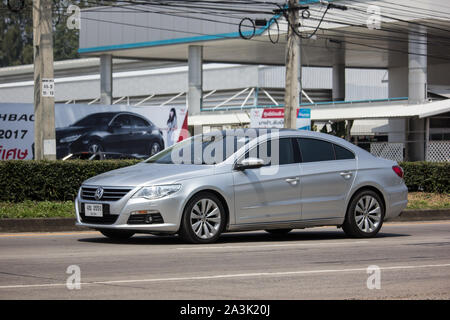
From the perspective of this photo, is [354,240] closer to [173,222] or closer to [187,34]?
[173,222]

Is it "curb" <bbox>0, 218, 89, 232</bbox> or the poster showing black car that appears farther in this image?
the poster showing black car

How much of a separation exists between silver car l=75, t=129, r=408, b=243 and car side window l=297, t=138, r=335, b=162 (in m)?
0.02

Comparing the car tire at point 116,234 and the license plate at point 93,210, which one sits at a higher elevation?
the license plate at point 93,210

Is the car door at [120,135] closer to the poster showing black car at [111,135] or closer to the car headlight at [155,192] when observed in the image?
the poster showing black car at [111,135]

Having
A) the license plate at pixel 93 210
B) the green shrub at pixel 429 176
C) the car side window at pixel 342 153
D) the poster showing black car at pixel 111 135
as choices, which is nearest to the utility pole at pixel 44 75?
the license plate at pixel 93 210

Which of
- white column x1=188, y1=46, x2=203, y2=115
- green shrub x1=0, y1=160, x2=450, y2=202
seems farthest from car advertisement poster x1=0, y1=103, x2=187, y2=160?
white column x1=188, y1=46, x2=203, y2=115

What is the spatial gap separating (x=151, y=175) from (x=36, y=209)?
535 cm

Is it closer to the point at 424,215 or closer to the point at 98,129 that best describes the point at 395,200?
the point at 424,215

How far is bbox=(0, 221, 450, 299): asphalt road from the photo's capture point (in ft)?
25.6

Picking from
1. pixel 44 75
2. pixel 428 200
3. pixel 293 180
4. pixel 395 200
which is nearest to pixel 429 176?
pixel 428 200

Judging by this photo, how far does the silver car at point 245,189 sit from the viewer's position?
11609 millimetres

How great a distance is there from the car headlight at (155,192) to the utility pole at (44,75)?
8.20 meters

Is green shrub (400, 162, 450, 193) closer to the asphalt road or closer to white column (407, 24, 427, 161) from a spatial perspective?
the asphalt road

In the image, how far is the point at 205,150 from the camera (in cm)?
1274
